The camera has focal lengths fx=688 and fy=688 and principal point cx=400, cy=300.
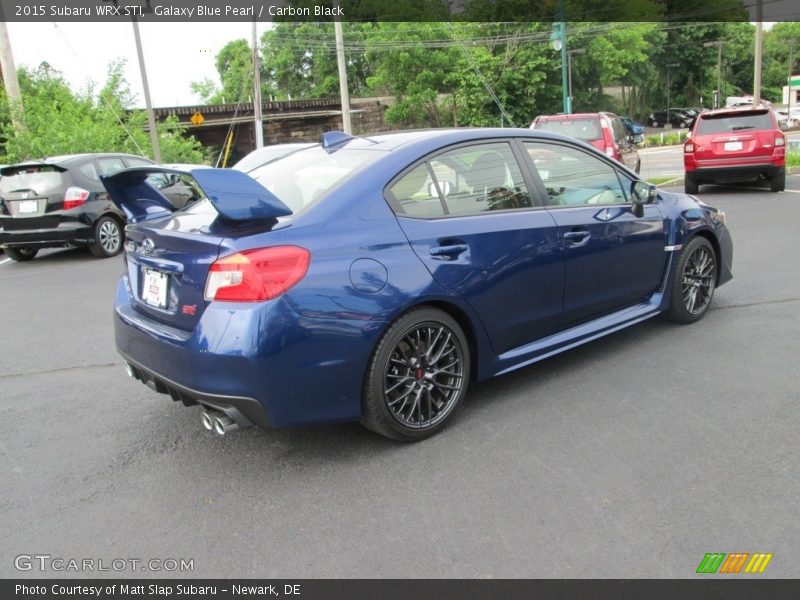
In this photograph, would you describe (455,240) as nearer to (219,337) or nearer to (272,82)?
(219,337)

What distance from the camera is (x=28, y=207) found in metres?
9.72

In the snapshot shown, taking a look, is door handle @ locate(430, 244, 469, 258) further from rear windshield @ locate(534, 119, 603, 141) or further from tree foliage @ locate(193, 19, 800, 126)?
tree foliage @ locate(193, 19, 800, 126)

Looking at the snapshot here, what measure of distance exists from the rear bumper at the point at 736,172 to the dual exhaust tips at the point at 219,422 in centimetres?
1208

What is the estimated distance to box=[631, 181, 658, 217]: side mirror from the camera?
456 centimetres

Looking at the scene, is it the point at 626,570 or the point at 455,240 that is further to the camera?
the point at 455,240

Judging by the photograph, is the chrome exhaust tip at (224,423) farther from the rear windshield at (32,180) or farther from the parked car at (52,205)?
the rear windshield at (32,180)

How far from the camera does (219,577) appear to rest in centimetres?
253

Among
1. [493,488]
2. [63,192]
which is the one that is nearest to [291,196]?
[493,488]

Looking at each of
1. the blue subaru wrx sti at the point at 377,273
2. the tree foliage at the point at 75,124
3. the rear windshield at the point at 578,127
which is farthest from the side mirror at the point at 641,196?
the tree foliage at the point at 75,124

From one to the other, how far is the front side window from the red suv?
9383 mm

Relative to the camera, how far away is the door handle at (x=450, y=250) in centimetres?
346

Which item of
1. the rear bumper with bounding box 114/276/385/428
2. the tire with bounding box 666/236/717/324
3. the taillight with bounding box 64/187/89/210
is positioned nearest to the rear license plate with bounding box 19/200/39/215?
the taillight with bounding box 64/187/89/210

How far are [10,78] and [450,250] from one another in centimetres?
1942

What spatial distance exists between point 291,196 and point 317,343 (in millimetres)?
878
